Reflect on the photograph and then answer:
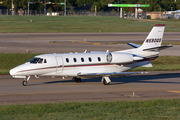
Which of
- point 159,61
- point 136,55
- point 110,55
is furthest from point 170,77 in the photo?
point 159,61

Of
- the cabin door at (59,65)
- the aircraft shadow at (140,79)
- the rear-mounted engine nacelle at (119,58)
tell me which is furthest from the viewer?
the aircraft shadow at (140,79)

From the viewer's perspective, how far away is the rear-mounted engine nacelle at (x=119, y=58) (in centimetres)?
2695

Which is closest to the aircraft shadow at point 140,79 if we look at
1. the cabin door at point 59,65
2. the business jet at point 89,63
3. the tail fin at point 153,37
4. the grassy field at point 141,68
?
the business jet at point 89,63

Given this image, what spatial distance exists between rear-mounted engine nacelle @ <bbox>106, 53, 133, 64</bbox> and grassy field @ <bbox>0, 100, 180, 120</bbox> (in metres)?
7.73

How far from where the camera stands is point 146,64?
28625 mm

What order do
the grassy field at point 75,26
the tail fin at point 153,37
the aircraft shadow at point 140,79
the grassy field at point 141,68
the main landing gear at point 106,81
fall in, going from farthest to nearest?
1. the grassy field at point 75,26
2. the grassy field at point 141,68
3. the tail fin at point 153,37
4. the aircraft shadow at point 140,79
5. the main landing gear at point 106,81

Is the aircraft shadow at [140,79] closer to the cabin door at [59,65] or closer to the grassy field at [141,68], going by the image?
the cabin door at [59,65]

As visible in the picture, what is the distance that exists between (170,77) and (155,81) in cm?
303

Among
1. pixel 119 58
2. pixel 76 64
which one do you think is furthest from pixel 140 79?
pixel 76 64

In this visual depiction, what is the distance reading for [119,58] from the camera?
2698 centimetres

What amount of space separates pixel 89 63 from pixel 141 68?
12.2 meters

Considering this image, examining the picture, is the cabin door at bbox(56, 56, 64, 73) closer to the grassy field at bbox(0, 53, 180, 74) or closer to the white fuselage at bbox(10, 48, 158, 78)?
the white fuselage at bbox(10, 48, 158, 78)

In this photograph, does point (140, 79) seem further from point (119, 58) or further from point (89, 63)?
point (89, 63)

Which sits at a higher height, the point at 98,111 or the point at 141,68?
the point at 98,111
